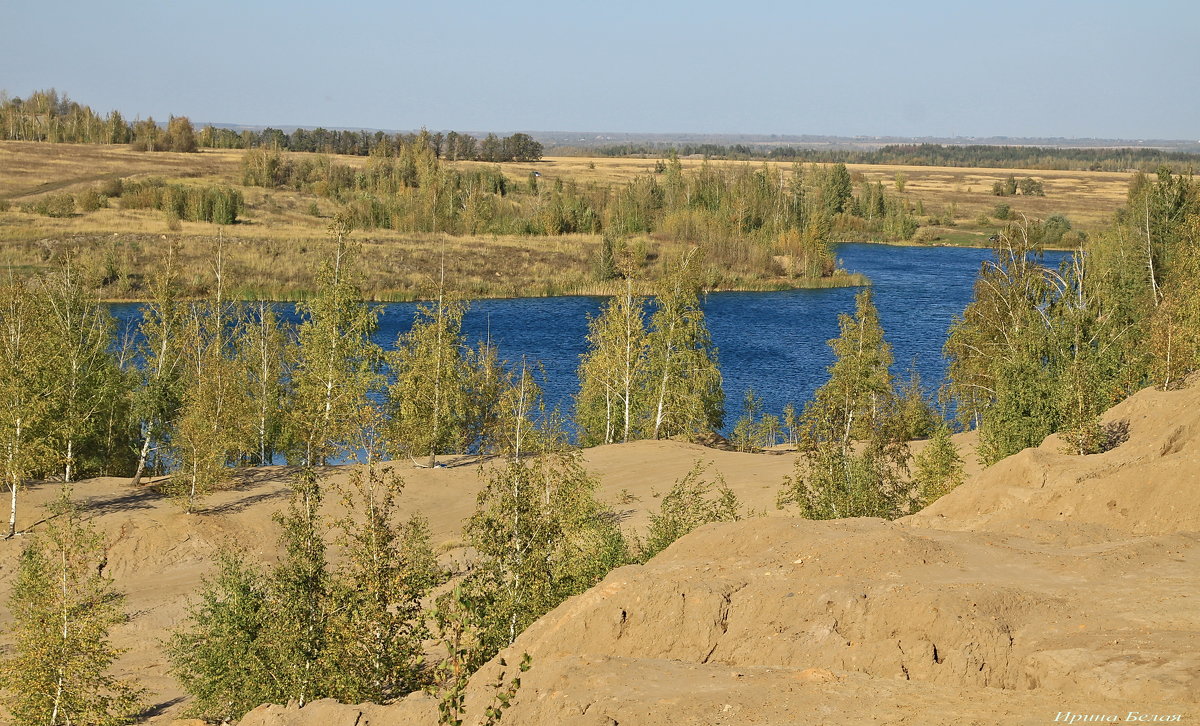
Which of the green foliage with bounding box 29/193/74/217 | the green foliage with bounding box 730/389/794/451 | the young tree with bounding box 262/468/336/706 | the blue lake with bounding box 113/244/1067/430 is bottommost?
the green foliage with bounding box 730/389/794/451

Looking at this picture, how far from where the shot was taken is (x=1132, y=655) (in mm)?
11742

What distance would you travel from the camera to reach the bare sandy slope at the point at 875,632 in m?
11.7

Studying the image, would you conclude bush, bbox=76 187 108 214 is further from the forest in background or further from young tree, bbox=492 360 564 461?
young tree, bbox=492 360 564 461

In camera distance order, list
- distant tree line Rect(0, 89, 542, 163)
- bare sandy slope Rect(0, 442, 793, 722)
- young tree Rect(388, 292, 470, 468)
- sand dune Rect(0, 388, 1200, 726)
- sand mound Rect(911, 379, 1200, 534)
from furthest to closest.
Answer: distant tree line Rect(0, 89, 542, 163), young tree Rect(388, 292, 470, 468), bare sandy slope Rect(0, 442, 793, 722), sand mound Rect(911, 379, 1200, 534), sand dune Rect(0, 388, 1200, 726)

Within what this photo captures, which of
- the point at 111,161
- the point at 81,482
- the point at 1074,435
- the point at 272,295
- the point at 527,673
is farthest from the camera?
the point at 111,161

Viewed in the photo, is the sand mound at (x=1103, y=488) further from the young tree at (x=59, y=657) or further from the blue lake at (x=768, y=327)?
the blue lake at (x=768, y=327)

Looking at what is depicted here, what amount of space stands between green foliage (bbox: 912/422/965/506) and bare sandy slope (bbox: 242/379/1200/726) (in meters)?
7.95

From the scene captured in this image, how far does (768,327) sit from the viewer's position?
7631 centimetres

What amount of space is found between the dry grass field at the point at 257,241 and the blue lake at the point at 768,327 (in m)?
6.06

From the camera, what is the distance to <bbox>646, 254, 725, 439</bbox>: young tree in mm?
43625

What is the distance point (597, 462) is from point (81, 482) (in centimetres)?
1728

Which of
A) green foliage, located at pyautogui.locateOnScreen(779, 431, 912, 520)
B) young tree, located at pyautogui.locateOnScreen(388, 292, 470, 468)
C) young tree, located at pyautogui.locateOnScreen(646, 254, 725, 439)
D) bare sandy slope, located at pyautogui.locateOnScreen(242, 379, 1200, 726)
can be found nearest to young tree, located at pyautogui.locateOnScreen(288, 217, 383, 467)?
young tree, located at pyautogui.locateOnScreen(388, 292, 470, 468)

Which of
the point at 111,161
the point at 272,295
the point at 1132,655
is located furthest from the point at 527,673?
the point at 111,161

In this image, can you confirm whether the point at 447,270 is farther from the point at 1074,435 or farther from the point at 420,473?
the point at 1074,435
